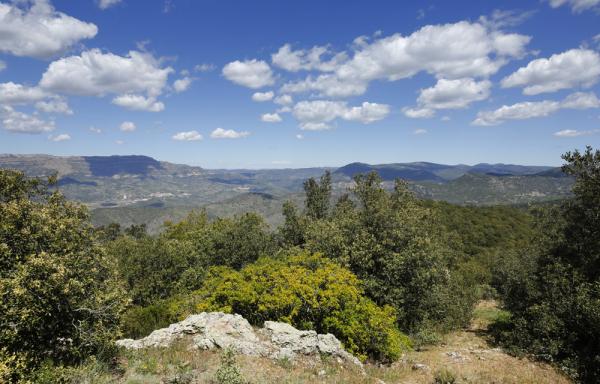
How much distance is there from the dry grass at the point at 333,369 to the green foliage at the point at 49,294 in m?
1.84

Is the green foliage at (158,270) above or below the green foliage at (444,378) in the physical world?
below

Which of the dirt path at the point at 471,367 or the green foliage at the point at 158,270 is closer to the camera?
the dirt path at the point at 471,367

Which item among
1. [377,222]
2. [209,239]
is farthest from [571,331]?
[209,239]

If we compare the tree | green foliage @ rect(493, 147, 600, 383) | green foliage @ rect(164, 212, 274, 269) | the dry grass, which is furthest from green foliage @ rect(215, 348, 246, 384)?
the tree

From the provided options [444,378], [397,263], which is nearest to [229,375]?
[444,378]

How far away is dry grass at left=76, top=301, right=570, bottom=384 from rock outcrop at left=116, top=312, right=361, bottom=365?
0.50 m

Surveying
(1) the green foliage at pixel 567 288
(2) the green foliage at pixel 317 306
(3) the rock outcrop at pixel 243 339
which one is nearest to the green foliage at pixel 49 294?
(3) the rock outcrop at pixel 243 339

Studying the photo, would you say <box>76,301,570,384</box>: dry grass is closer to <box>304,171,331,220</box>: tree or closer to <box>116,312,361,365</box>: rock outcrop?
<box>116,312,361,365</box>: rock outcrop

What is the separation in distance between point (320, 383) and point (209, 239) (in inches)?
1337

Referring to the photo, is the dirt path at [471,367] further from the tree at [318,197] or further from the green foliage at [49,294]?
the tree at [318,197]

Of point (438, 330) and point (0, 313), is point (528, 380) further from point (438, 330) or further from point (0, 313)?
point (0, 313)

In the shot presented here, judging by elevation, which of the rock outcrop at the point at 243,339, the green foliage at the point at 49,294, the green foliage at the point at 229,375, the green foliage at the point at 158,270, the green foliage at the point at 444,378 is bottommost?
the green foliage at the point at 158,270

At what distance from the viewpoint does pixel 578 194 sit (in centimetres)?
2333

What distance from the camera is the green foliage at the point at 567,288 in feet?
66.9
